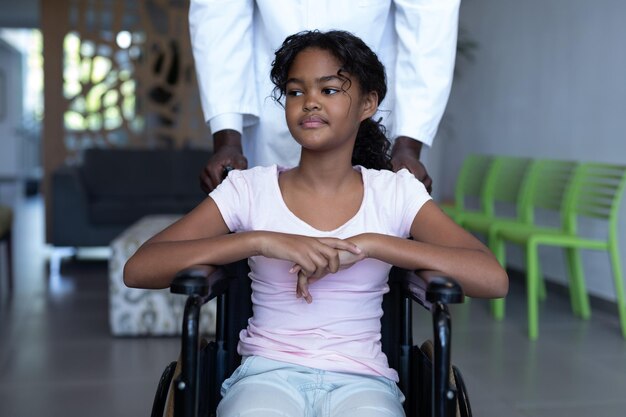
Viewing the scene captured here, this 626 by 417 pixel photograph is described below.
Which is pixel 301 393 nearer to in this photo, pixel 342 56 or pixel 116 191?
pixel 342 56

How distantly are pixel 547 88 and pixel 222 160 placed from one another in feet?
12.2

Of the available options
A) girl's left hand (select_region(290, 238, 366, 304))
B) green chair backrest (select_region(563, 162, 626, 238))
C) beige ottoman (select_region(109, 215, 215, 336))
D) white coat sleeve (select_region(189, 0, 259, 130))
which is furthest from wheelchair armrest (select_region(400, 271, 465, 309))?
green chair backrest (select_region(563, 162, 626, 238))

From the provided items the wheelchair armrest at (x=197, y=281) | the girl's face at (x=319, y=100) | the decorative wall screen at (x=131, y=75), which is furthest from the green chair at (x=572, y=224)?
the decorative wall screen at (x=131, y=75)

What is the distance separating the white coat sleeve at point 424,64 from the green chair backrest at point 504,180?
10.2 feet

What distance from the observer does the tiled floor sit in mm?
2676

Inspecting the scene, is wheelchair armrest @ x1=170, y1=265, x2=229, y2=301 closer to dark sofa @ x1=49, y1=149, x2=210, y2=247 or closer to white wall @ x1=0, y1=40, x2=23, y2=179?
dark sofa @ x1=49, y1=149, x2=210, y2=247

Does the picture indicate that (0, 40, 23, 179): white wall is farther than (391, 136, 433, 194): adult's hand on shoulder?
Yes

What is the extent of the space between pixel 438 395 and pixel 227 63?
882 millimetres

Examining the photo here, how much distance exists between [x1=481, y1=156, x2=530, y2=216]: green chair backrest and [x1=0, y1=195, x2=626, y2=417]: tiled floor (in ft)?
2.14

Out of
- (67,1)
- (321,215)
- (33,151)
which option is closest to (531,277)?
(321,215)

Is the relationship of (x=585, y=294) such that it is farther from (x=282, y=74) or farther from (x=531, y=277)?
(x=282, y=74)

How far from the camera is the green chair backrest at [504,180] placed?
4746mm

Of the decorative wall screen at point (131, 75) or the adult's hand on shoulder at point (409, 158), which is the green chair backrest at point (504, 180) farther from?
the adult's hand on shoulder at point (409, 158)

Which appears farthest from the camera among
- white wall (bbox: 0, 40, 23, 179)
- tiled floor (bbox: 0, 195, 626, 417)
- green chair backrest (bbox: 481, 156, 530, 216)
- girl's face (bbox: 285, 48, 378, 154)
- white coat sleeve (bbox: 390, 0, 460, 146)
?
white wall (bbox: 0, 40, 23, 179)
